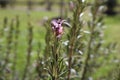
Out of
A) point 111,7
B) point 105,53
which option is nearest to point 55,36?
point 105,53

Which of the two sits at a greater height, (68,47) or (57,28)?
(57,28)

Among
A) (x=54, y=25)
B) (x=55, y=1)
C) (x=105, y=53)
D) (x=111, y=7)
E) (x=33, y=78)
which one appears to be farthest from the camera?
(x=55, y=1)

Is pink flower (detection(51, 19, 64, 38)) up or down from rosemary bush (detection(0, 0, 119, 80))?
up

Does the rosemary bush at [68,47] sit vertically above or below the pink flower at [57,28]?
below

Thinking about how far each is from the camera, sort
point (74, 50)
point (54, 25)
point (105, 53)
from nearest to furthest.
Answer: point (54, 25)
point (74, 50)
point (105, 53)

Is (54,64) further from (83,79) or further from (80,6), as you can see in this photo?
(83,79)

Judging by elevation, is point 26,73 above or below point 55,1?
above

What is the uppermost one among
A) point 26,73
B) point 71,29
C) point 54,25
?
point 54,25

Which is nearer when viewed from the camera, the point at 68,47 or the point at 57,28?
the point at 57,28

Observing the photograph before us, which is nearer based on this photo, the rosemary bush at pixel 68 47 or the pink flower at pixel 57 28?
the pink flower at pixel 57 28

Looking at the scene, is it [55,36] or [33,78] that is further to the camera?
[33,78]

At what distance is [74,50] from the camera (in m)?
4.49

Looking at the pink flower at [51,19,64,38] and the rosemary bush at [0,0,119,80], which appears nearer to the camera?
the pink flower at [51,19,64,38]

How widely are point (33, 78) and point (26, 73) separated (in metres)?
0.65
